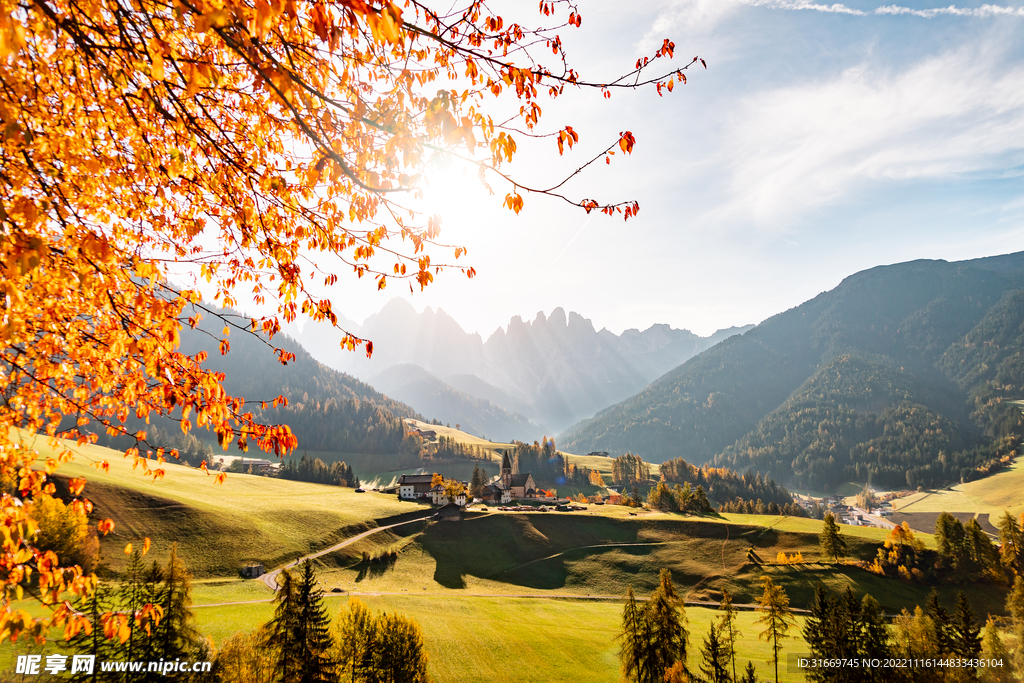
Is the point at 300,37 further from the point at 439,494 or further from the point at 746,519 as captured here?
the point at 746,519

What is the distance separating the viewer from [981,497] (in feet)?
526

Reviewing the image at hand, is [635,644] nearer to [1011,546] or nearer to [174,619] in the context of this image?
[174,619]

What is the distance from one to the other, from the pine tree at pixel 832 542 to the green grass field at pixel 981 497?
135 meters

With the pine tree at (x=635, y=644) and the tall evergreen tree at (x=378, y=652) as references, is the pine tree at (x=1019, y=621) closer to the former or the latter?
the pine tree at (x=635, y=644)

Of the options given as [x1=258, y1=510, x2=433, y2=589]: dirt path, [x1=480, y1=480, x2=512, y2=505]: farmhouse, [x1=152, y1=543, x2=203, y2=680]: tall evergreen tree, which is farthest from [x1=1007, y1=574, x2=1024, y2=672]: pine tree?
[x1=480, y1=480, x2=512, y2=505]: farmhouse

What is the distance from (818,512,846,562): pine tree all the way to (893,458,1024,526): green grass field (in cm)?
13517

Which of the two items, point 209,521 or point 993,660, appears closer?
point 993,660

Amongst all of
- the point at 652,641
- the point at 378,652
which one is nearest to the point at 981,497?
the point at 652,641

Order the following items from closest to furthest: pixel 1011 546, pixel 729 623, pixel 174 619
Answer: pixel 174 619, pixel 729 623, pixel 1011 546

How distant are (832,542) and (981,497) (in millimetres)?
178502

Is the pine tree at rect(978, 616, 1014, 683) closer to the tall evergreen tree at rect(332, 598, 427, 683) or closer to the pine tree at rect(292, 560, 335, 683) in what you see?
the tall evergreen tree at rect(332, 598, 427, 683)

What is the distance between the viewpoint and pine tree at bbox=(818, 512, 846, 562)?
58.9 m

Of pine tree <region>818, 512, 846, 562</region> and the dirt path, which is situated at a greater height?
pine tree <region>818, 512, 846, 562</region>

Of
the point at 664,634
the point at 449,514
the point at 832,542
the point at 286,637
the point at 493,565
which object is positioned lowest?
the point at 493,565
